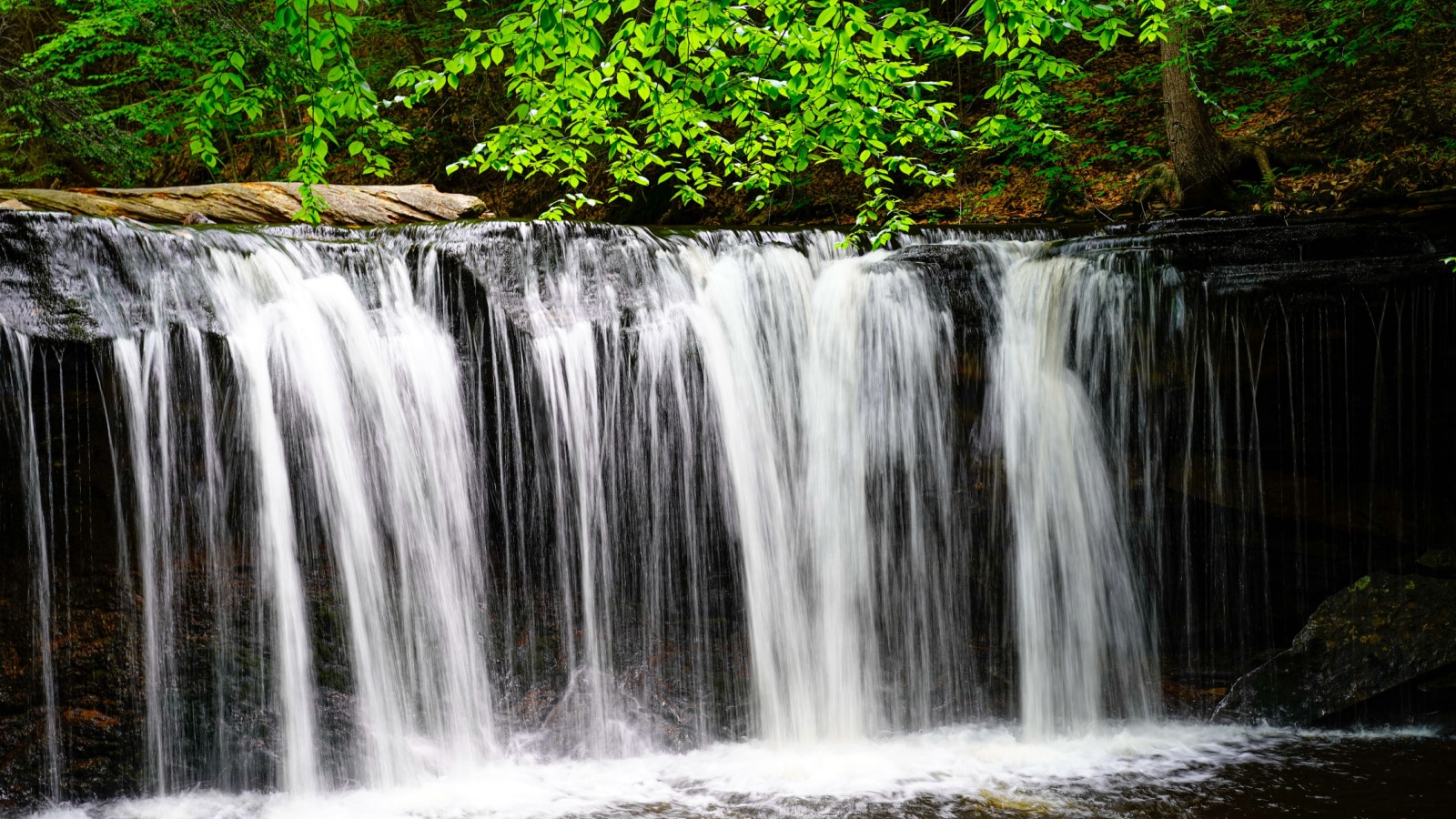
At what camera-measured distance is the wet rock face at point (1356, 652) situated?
244 inches

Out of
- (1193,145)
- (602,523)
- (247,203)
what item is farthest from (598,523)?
(1193,145)

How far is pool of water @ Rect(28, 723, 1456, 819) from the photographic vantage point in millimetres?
4902

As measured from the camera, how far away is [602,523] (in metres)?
6.13

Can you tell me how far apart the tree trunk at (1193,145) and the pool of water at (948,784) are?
567 centimetres

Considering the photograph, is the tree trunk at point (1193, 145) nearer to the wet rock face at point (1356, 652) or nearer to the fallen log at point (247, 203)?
the wet rock face at point (1356, 652)

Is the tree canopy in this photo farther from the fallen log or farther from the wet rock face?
the wet rock face

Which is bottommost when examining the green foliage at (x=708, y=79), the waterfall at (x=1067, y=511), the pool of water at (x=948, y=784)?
the pool of water at (x=948, y=784)

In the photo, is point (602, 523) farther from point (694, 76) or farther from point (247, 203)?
point (247, 203)

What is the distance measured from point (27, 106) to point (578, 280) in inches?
199

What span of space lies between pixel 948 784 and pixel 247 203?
7.58 metres

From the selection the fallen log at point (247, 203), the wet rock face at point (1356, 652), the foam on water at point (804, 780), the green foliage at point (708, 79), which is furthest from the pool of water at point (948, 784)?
the fallen log at point (247, 203)

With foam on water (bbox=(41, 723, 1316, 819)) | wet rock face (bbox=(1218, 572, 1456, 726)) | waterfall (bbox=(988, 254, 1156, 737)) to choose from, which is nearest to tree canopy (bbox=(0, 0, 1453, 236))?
waterfall (bbox=(988, 254, 1156, 737))

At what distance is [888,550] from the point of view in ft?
21.3

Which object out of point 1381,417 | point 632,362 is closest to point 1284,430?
point 1381,417
